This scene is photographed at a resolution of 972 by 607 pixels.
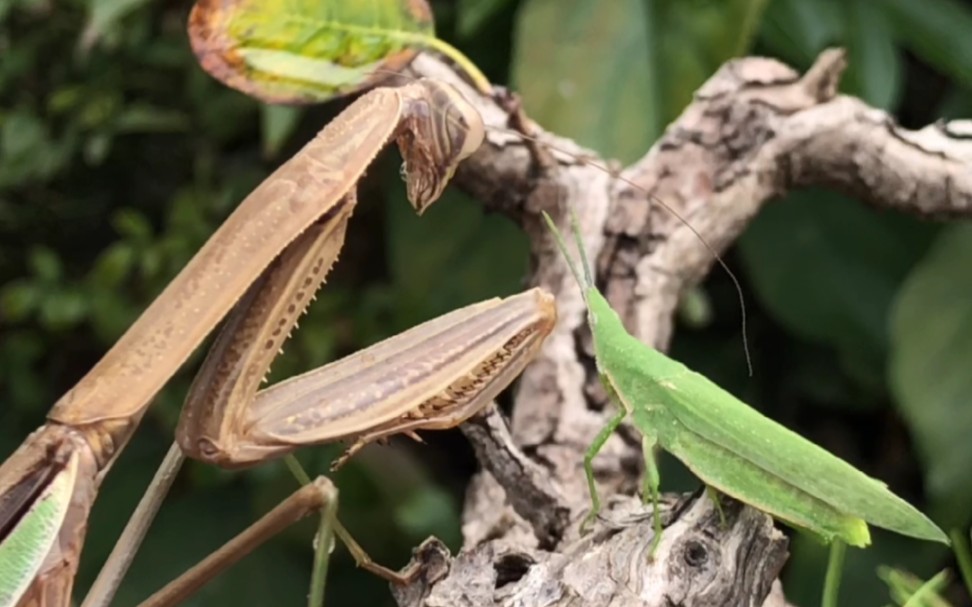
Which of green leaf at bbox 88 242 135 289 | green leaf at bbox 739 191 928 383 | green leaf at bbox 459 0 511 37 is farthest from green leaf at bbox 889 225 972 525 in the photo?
green leaf at bbox 88 242 135 289

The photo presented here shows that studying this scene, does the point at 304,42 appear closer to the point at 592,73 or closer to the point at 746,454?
the point at 592,73

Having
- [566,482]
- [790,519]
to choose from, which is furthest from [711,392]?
[566,482]

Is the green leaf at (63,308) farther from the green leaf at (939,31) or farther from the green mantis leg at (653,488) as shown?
the green leaf at (939,31)

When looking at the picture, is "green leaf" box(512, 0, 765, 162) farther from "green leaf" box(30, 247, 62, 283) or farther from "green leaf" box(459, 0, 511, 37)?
"green leaf" box(30, 247, 62, 283)

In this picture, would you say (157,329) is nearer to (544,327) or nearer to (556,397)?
(544,327)

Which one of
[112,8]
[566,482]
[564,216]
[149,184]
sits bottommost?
[149,184]

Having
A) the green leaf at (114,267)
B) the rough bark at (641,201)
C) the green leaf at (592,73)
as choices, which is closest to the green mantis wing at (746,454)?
the rough bark at (641,201)
